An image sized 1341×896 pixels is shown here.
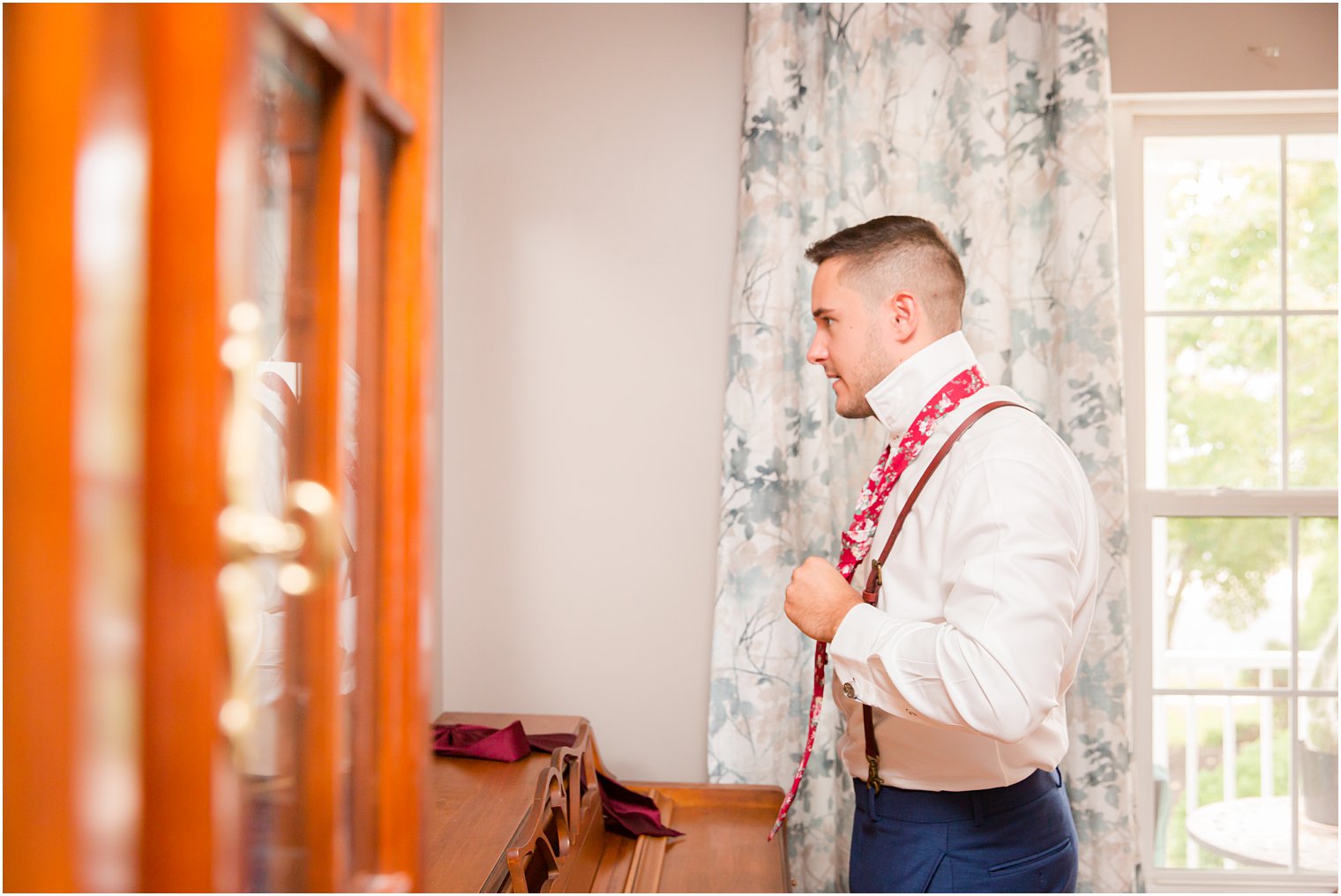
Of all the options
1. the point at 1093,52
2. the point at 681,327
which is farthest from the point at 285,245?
the point at 1093,52

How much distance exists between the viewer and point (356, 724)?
45 cm

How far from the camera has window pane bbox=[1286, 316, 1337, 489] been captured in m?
2.51

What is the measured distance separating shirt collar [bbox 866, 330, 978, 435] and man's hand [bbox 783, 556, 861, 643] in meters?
0.32

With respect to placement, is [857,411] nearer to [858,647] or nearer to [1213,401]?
[858,647]

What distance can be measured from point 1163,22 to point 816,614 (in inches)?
85.3

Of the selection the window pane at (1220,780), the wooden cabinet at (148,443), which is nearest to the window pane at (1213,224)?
the window pane at (1220,780)

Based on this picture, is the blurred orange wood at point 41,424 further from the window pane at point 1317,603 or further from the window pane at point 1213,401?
the window pane at point 1317,603

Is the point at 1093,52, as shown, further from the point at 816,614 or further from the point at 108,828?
the point at 108,828

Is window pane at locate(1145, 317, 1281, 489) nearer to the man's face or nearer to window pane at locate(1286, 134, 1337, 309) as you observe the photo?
window pane at locate(1286, 134, 1337, 309)

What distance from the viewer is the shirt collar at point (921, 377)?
1.46 m

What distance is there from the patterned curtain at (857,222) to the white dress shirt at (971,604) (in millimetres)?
881

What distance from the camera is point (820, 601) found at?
1.33 metres

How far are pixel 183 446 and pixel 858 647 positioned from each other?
3.44 ft

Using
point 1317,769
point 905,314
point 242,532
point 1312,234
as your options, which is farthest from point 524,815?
point 1312,234
